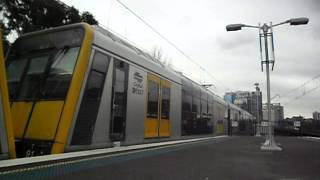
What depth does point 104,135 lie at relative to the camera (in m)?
10.1

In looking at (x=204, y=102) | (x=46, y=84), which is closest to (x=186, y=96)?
(x=204, y=102)

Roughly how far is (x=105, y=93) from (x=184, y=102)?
802 cm

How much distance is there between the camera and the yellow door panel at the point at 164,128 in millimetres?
14468

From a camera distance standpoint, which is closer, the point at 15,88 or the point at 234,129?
the point at 15,88

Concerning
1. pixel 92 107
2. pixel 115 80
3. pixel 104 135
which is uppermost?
pixel 115 80

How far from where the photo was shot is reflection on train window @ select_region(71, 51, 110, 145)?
899 centimetres

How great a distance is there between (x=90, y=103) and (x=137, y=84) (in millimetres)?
2915

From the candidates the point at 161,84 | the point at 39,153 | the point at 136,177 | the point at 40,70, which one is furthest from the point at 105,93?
the point at 161,84

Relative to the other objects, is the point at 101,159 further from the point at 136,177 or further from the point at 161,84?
the point at 161,84

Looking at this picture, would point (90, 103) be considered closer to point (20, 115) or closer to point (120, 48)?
point (20, 115)

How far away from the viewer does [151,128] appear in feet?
43.8

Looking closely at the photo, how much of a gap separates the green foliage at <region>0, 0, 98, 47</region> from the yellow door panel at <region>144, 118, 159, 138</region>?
7488mm

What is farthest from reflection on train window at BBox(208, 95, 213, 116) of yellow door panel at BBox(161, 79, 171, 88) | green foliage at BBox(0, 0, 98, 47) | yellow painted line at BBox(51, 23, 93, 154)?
yellow painted line at BBox(51, 23, 93, 154)

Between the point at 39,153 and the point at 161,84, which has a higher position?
the point at 161,84
